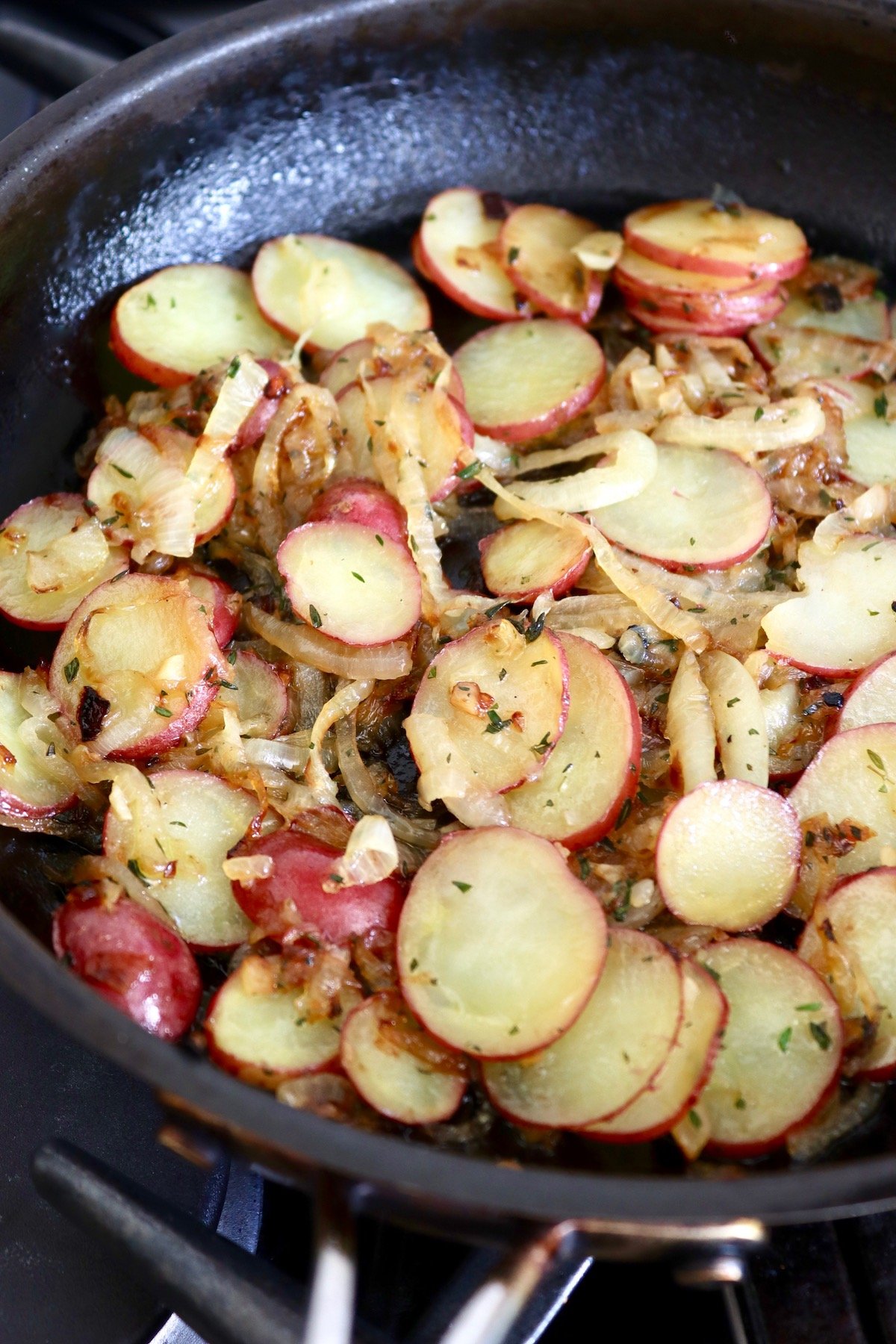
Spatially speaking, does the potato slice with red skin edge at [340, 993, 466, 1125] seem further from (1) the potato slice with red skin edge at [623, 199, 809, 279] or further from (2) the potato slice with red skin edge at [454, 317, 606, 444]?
(1) the potato slice with red skin edge at [623, 199, 809, 279]

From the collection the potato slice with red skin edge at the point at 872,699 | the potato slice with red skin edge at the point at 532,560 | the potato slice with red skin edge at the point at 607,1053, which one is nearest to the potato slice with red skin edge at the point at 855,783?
the potato slice with red skin edge at the point at 872,699

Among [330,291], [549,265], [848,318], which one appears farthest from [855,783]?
[330,291]

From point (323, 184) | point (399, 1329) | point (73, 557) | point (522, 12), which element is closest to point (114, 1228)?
point (399, 1329)

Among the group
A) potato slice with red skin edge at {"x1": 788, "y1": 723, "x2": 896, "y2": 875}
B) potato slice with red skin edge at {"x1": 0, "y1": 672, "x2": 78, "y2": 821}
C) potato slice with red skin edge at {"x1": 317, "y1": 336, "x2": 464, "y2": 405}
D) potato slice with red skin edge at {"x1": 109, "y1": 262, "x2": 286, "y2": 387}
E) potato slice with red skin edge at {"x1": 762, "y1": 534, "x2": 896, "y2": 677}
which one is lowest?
potato slice with red skin edge at {"x1": 788, "y1": 723, "x2": 896, "y2": 875}

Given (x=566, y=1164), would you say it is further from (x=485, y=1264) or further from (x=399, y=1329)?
(x=399, y=1329)

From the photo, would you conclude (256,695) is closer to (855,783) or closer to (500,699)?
(500,699)

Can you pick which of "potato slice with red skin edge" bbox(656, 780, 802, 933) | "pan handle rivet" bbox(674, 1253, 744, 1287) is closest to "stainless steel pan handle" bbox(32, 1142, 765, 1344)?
"pan handle rivet" bbox(674, 1253, 744, 1287)
